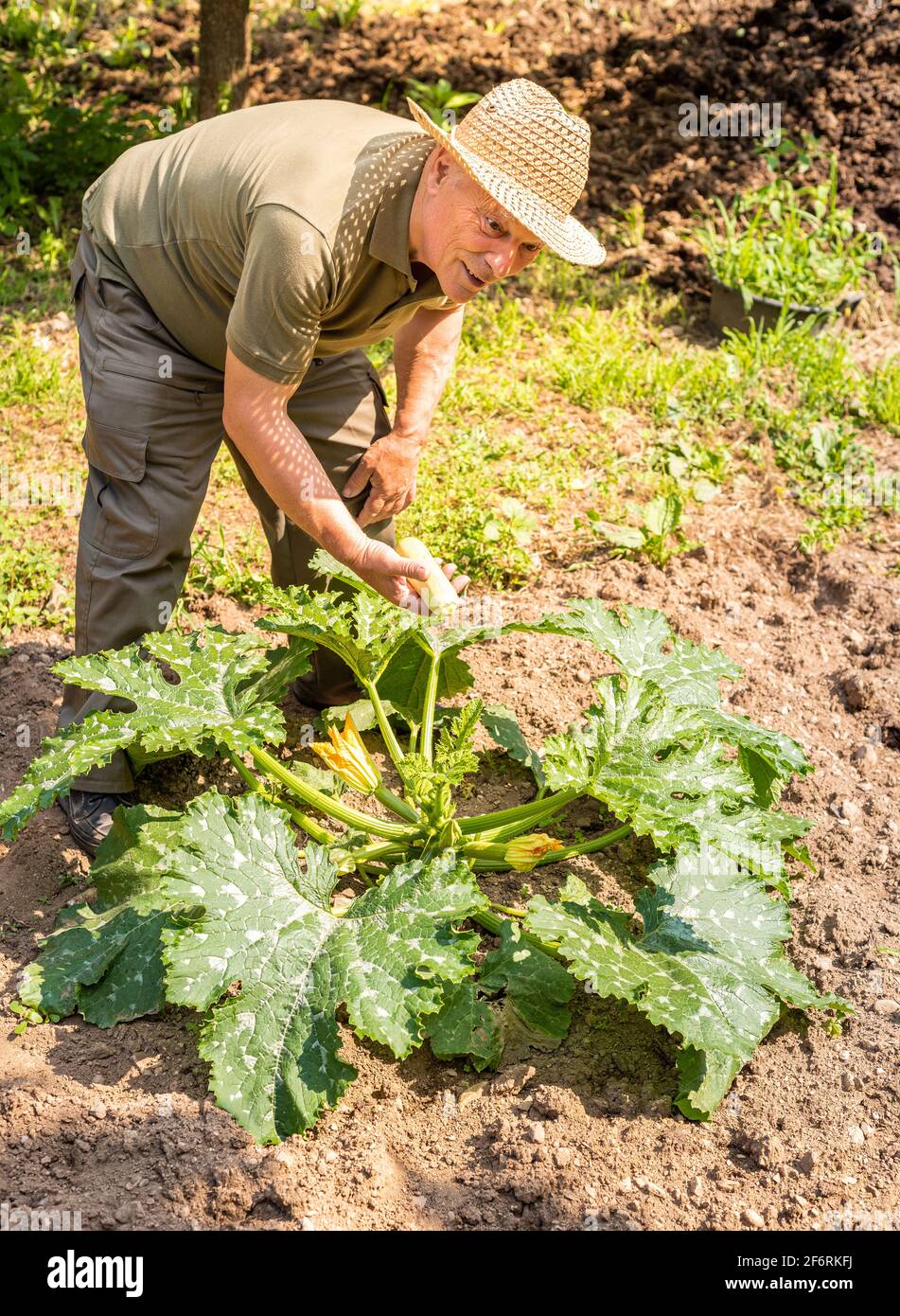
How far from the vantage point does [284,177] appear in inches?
108

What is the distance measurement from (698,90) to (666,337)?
1893mm

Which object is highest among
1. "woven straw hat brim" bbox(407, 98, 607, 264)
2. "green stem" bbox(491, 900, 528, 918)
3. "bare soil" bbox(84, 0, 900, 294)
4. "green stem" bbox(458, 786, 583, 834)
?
"woven straw hat brim" bbox(407, 98, 607, 264)

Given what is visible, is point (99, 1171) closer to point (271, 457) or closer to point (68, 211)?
point (271, 457)

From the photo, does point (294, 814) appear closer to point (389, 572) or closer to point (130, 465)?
point (389, 572)

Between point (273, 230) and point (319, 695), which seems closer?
point (273, 230)

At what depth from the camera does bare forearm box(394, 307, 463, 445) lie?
3.48 m

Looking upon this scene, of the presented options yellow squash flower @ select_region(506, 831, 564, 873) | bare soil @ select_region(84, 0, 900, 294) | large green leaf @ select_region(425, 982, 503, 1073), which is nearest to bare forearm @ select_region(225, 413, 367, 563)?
yellow squash flower @ select_region(506, 831, 564, 873)

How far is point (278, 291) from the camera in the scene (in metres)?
2.68

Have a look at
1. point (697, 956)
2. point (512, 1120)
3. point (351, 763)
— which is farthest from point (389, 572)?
point (512, 1120)

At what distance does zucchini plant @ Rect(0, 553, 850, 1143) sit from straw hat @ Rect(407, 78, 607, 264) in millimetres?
937

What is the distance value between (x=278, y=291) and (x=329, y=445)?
86cm

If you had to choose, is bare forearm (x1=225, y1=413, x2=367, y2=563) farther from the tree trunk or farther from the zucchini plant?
the tree trunk

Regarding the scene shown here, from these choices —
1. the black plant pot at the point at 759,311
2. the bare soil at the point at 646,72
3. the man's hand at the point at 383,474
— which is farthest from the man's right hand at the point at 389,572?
the bare soil at the point at 646,72

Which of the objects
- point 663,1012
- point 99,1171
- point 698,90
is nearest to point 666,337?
point 698,90
